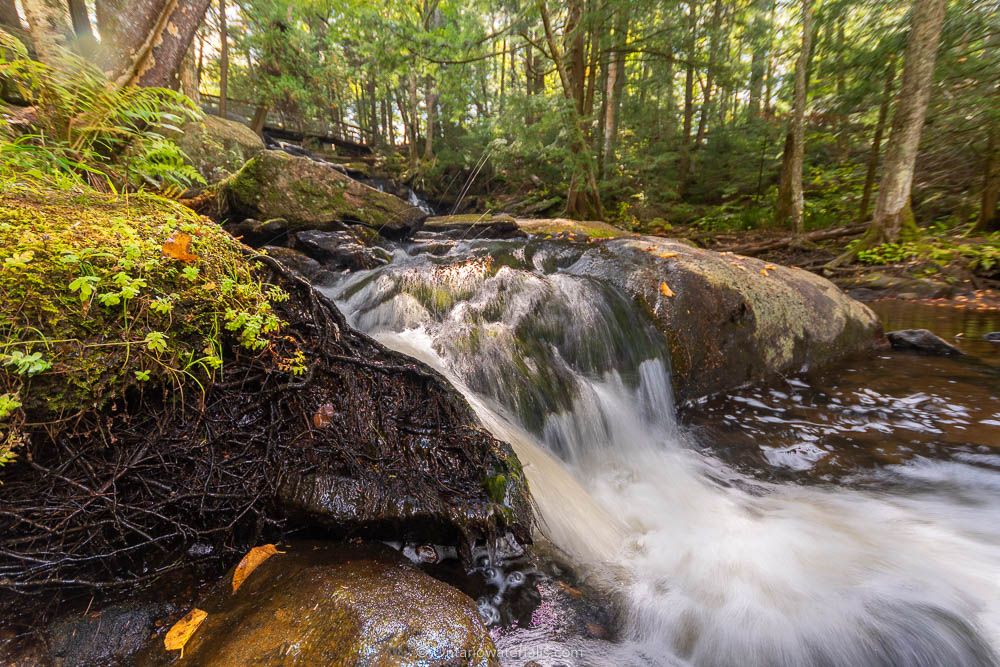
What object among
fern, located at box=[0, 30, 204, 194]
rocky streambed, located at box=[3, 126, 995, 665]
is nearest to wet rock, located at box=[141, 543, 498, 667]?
rocky streambed, located at box=[3, 126, 995, 665]

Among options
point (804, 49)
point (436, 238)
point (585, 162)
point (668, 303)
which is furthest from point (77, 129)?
point (804, 49)

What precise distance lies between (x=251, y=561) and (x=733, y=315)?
4.64 m

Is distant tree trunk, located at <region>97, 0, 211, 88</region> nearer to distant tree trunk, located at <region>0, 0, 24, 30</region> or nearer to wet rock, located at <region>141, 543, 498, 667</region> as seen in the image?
wet rock, located at <region>141, 543, 498, 667</region>

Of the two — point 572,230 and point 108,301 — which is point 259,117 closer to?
point 572,230

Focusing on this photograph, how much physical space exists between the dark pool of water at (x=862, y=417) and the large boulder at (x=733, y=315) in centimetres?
22

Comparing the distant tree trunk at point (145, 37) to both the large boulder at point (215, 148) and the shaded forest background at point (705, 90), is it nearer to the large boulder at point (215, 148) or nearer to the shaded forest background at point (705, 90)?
the shaded forest background at point (705, 90)

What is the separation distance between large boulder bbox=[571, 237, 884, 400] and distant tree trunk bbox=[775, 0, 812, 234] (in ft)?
20.2

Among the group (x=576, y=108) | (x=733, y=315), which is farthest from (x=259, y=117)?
(x=733, y=315)

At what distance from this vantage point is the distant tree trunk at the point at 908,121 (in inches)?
282

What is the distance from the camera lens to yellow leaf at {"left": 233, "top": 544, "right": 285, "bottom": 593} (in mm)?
1626

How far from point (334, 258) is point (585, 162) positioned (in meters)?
7.04

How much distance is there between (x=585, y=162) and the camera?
421 inches

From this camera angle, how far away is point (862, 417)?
3.86 m

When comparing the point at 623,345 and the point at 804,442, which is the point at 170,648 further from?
the point at 804,442
